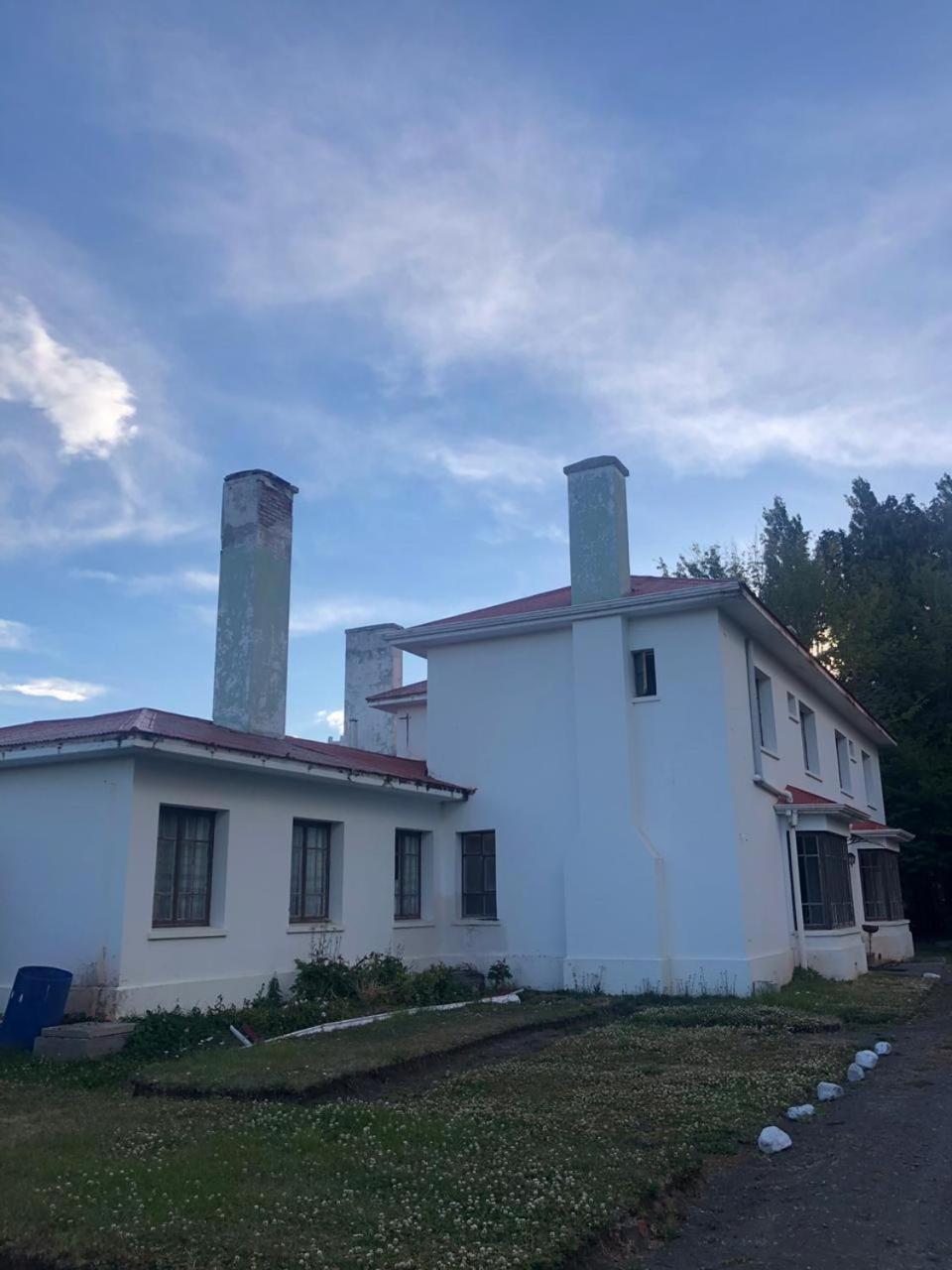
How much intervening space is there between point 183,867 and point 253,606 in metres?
4.37

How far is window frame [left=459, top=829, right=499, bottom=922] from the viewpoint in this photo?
17406mm

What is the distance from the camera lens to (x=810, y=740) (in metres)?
22.8

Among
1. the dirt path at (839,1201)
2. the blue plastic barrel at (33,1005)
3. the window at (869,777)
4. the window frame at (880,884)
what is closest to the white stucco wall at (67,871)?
the blue plastic barrel at (33,1005)

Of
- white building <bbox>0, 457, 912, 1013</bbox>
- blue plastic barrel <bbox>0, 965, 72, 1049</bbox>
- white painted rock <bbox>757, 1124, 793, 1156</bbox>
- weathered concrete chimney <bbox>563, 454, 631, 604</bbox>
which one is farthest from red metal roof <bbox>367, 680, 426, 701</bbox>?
white painted rock <bbox>757, 1124, 793, 1156</bbox>

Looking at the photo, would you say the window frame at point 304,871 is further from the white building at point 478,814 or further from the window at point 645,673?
the window at point 645,673

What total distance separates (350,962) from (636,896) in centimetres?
427

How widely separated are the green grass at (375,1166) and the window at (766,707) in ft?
30.6

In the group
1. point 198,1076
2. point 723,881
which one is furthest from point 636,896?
point 198,1076

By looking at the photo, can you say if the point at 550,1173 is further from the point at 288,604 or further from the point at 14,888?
the point at 288,604

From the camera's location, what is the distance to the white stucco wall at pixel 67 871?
11.2 m

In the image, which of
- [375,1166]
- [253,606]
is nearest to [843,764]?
[253,606]

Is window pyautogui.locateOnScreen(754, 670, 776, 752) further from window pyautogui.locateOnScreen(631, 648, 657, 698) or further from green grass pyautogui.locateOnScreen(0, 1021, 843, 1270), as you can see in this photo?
green grass pyautogui.locateOnScreen(0, 1021, 843, 1270)

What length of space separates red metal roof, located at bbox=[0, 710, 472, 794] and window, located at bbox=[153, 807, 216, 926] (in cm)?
99

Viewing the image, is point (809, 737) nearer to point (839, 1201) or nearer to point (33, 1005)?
point (33, 1005)
